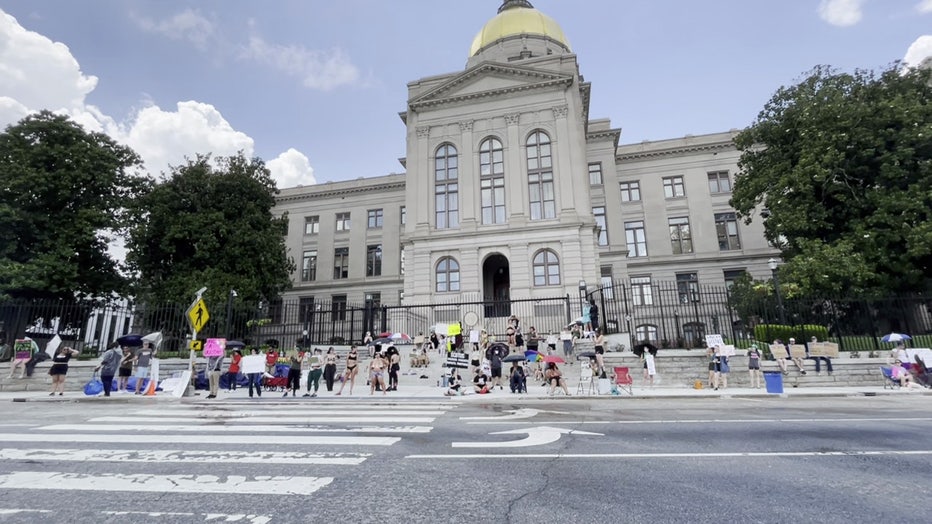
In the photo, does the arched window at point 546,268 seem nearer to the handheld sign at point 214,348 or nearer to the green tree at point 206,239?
the green tree at point 206,239

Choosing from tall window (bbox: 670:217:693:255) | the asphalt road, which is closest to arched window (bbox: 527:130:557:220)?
tall window (bbox: 670:217:693:255)

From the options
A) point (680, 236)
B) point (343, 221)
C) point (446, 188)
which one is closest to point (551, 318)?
point (446, 188)

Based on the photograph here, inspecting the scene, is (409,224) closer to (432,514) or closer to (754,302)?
(754,302)

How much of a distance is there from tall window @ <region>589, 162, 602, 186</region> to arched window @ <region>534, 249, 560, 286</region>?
14.3 meters

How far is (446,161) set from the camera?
123 ft

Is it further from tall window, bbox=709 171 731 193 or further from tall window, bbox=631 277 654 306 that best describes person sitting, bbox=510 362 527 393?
tall window, bbox=709 171 731 193

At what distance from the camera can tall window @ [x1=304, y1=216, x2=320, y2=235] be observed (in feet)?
164

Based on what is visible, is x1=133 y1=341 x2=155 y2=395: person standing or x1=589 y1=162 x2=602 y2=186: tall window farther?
x1=589 y1=162 x2=602 y2=186: tall window

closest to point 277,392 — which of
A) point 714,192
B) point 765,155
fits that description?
point 765,155

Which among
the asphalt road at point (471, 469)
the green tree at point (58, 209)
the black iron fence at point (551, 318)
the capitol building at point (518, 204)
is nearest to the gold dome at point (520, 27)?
the capitol building at point (518, 204)

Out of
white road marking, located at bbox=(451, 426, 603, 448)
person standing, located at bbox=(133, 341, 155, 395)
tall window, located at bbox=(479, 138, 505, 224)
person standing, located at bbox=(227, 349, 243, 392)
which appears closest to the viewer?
white road marking, located at bbox=(451, 426, 603, 448)

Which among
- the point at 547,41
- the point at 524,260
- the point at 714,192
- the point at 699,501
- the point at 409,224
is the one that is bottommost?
the point at 699,501

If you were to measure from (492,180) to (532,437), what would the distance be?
3017 centimetres

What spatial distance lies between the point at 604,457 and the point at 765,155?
31.0 m
